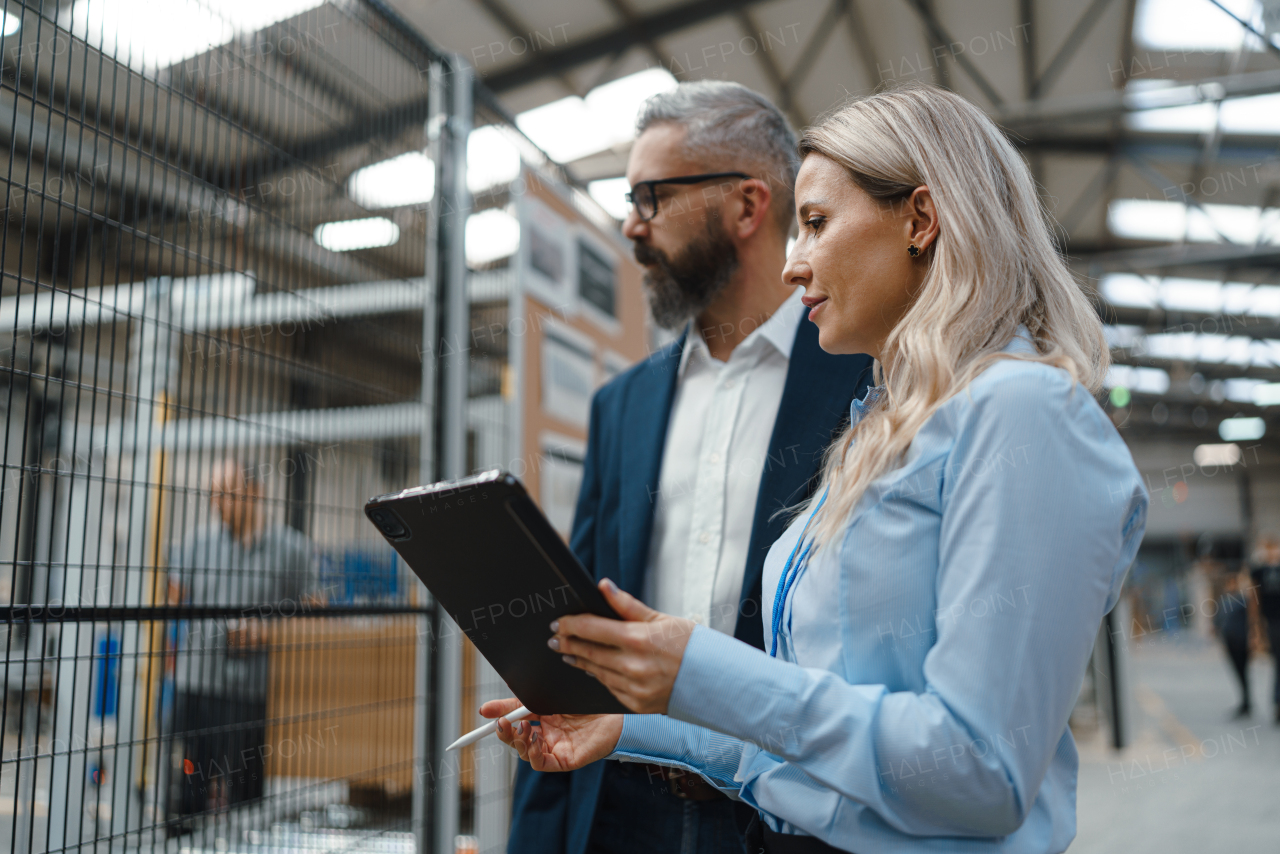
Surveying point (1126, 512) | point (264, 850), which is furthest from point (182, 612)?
point (1126, 512)

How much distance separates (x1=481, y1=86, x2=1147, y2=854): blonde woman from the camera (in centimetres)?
71

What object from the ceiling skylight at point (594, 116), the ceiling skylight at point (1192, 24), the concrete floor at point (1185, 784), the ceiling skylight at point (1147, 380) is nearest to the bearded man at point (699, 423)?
the concrete floor at point (1185, 784)

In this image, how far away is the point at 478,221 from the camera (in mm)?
2770

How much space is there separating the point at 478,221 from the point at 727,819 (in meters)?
2.00

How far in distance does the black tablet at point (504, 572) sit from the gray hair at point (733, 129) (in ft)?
3.62

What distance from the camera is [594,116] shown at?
7.00 m

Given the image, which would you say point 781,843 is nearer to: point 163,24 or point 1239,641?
point 163,24

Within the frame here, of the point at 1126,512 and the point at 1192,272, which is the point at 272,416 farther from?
the point at 1192,272

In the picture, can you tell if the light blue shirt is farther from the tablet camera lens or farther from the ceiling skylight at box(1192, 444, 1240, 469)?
the ceiling skylight at box(1192, 444, 1240, 469)

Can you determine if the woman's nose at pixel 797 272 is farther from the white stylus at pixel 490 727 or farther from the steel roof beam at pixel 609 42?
the steel roof beam at pixel 609 42

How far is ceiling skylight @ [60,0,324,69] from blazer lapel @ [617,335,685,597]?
1.00 metres

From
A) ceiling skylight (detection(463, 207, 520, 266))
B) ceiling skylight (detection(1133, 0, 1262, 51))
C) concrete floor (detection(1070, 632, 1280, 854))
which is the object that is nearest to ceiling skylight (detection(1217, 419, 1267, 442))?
concrete floor (detection(1070, 632, 1280, 854))

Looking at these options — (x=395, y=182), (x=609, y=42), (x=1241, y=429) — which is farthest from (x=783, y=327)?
(x=1241, y=429)

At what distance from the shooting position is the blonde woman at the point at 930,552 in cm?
71
